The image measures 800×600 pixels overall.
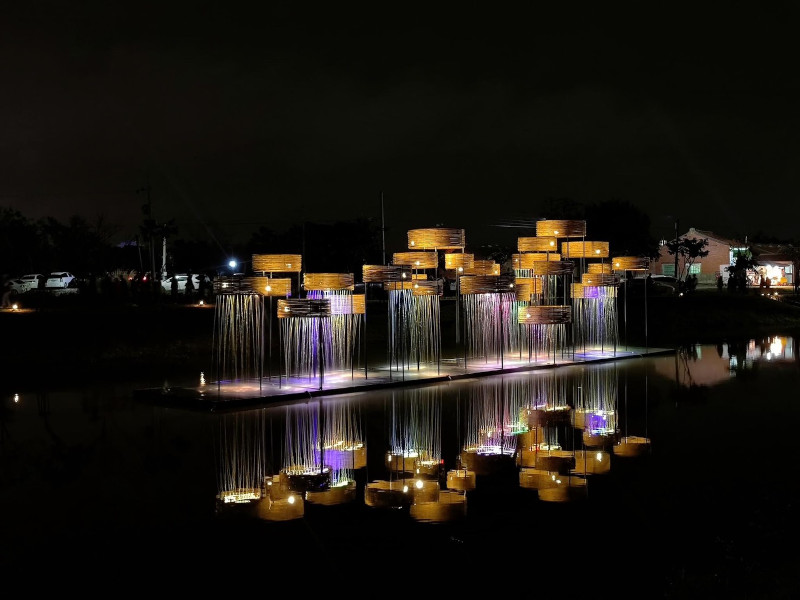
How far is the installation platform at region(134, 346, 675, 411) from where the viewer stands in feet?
52.1

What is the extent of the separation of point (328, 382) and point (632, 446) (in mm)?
8353

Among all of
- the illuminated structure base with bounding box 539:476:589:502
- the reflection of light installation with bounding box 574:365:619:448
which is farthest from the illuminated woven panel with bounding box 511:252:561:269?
the illuminated structure base with bounding box 539:476:589:502

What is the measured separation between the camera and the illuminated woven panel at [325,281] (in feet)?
58.6

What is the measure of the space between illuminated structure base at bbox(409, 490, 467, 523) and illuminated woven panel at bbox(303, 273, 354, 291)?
9257mm

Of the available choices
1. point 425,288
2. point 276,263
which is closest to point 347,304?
point 276,263

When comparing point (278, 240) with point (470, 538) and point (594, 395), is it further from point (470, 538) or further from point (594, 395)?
point (470, 538)

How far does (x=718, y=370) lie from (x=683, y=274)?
193ft

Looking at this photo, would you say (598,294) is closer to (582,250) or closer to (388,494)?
(582,250)

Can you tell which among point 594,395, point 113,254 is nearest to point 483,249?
point 113,254

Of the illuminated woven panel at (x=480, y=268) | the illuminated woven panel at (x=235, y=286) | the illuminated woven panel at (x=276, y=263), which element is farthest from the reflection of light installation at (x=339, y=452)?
the illuminated woven panel at (x=480, y=268)

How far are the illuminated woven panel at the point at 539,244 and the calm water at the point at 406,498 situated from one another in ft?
26.7

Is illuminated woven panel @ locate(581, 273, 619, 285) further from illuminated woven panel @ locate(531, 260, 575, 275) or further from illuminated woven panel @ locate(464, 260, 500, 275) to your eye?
illuminated woven panel @ locate(464, 260, 500, 275)

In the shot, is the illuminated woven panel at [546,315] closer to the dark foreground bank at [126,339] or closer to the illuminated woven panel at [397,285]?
the illuminated woven panel at [397,285]

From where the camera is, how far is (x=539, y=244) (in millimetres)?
23562
